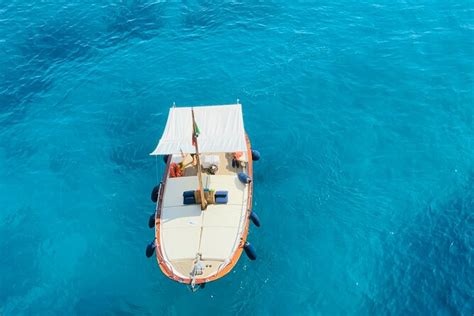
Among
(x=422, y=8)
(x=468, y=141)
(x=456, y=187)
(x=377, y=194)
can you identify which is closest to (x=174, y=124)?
(x=377, y=194)

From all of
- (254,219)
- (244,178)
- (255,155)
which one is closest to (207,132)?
(244,178)

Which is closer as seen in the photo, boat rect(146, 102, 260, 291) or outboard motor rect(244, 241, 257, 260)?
boat rect(146, 102, 260, 291)

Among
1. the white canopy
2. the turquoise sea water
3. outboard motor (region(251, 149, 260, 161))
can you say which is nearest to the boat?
the white canopy

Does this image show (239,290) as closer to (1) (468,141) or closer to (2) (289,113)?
(2) (289,113)

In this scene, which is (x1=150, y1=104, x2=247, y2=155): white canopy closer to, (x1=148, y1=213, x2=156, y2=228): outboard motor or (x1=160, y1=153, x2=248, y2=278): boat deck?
(x1=160, y1=153, x2=248, y2=278): boat deck

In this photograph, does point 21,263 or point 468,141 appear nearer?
point 21,263

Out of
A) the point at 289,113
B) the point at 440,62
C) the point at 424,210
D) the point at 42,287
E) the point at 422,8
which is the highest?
the point at 422,8

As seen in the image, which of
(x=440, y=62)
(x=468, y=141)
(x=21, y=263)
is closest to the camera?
(x=21, y=263)

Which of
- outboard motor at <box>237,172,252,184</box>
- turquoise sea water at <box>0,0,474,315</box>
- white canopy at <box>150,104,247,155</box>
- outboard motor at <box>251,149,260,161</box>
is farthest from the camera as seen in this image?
outboard motor at <box>251,149,260,161</box>
